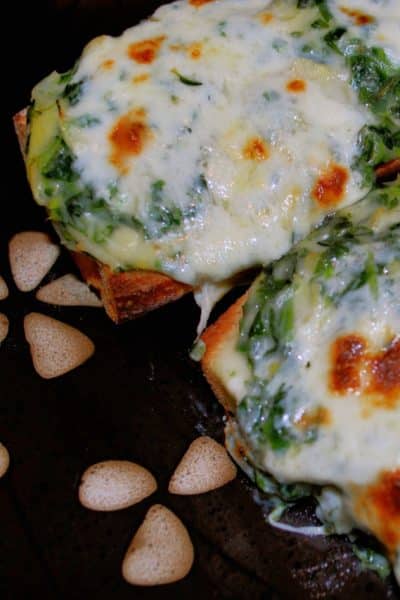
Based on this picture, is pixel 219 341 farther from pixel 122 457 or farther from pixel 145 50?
pixel 145 50

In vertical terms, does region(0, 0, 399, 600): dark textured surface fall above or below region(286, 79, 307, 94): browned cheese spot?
below

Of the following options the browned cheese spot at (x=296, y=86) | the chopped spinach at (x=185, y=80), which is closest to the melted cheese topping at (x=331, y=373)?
the browned cheese spot at (x=296, y=86)

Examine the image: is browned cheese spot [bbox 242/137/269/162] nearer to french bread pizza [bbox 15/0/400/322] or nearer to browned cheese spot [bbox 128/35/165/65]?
french bread pizza [bbox 15/0/400/322]

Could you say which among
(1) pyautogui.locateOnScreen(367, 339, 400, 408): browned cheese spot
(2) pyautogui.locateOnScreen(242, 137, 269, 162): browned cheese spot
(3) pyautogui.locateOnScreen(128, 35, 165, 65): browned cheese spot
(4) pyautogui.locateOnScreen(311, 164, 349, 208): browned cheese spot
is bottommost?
(1) pyautogui.locateOnScreen(367, 339, 400, 408): browned cheese spot

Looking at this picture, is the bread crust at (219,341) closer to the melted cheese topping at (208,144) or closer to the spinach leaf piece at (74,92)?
the melted cheese topping at (208,144)

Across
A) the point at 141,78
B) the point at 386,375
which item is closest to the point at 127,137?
the point at 141,78

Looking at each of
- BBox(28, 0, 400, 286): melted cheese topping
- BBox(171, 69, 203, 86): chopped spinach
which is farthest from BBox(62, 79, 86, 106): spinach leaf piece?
BBox(171, 69, 203, 86): chopped spinach

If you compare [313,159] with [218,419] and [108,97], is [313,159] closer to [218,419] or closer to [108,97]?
[108,97]
